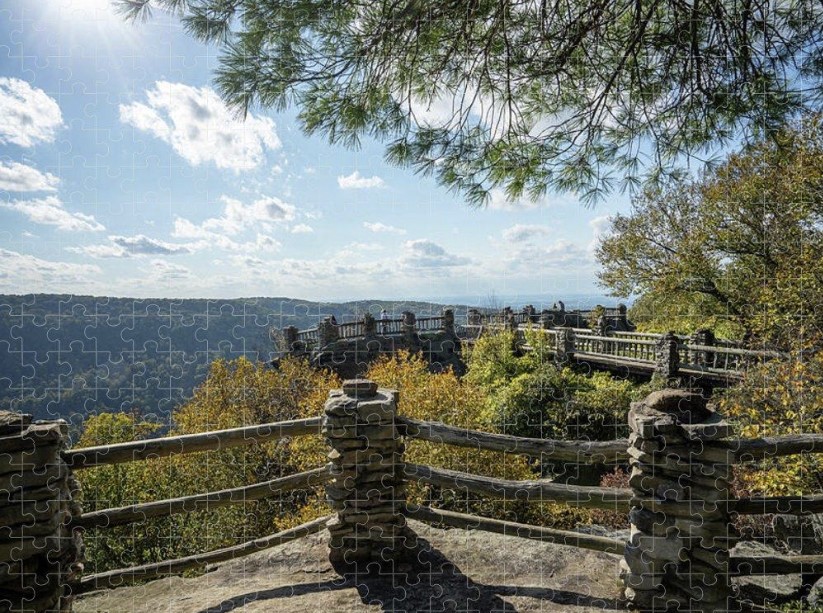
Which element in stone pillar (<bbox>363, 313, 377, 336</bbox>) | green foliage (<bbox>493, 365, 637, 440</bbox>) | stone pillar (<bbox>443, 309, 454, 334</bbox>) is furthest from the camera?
stone pillar (<bbox>443, 309, 454, 334</bbox>)

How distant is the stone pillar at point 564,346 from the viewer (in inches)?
819

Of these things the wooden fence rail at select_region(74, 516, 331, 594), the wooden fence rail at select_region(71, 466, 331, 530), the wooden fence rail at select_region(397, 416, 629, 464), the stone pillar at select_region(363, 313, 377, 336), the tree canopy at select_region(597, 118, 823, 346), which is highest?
the tree canopy at select_region(597, 118, 823, 346)

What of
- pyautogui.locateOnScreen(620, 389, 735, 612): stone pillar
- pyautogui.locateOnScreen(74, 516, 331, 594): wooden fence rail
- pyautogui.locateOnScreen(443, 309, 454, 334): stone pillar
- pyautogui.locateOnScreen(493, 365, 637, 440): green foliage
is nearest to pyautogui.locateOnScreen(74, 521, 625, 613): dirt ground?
pyautogui.locateOnScreen(74, 516, 331, 594): wooden fence rail

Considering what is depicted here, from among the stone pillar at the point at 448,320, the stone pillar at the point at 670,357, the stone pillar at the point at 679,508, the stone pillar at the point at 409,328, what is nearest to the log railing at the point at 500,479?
the stone pillar at the point at 679,508

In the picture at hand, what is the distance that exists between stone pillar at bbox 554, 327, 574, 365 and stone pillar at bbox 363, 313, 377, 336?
988 centimetres

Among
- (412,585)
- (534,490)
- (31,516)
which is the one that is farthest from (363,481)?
(31,516)

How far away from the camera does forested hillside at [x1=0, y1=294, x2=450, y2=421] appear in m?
4.46

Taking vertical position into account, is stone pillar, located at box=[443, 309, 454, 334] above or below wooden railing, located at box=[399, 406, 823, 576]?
above

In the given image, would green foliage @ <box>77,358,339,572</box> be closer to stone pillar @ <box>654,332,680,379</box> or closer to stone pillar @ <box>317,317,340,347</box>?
stone pillar @ <box>317,317,340,347</box>

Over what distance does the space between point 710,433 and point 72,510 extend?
15.3 ft

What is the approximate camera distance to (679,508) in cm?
299

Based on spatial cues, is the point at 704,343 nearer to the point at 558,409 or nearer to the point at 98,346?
the point at 558,409

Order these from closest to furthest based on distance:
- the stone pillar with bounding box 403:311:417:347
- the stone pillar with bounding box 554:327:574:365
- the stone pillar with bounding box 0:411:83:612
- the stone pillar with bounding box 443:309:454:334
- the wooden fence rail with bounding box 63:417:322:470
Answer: the stone pillar with bounding box 0:411:83:612
the wooden fence rail with bounding box 63:417:322:470
the stone pillar with bounding box 554:327:574:365
the stone pillar with bounding box 403:311:417:347
the stone pillar with bounding box 443:309:454:334

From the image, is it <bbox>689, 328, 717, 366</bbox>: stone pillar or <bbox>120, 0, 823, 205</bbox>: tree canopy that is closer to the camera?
<bbox>120, 0, 823, 205</bbox>: tree canopy
